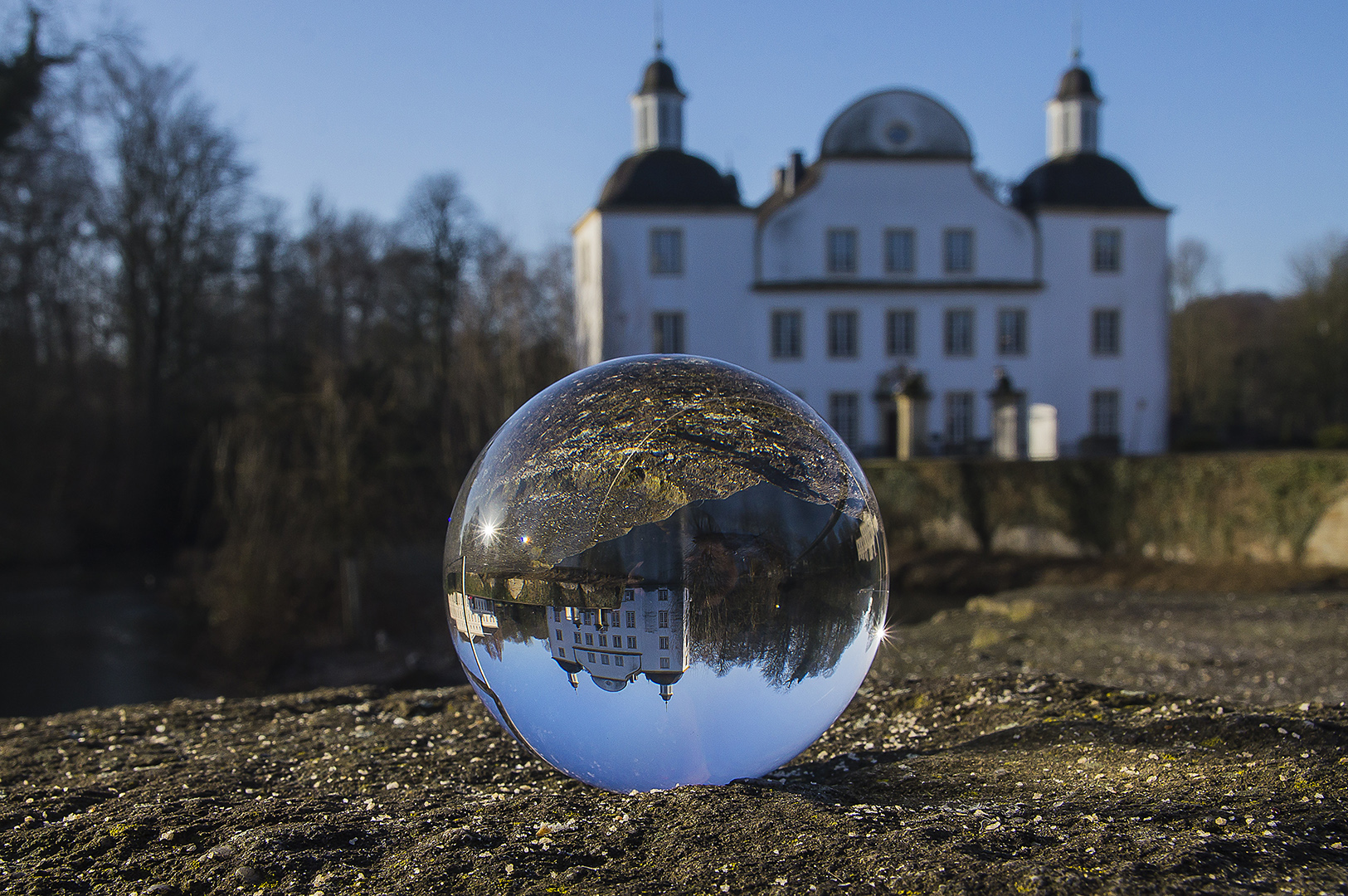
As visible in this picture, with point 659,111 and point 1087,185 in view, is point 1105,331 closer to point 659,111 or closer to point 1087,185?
point 1087,185

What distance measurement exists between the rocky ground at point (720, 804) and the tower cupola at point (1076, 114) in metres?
39.2

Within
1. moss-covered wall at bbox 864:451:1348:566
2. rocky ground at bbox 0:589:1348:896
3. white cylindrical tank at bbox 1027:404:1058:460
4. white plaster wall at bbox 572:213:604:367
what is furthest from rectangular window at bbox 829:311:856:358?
rocky ground at bbox 0:589:1348:896

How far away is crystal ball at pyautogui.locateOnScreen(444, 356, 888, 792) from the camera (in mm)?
3643

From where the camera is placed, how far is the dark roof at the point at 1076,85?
3994cm

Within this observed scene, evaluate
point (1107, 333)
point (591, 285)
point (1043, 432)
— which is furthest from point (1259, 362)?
point (591, 285)

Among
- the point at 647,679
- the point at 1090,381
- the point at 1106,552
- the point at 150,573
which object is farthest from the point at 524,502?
the point at 1090,381

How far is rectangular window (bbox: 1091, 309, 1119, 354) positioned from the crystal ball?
1525 inches

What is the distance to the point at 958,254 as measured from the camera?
3878cm

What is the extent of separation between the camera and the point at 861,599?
13.0 ft

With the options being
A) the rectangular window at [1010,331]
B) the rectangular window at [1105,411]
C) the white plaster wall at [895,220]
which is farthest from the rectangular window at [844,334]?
the rectangular window at [1105,411]

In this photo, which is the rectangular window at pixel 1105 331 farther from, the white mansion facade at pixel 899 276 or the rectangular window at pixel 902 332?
the rectangular window at pixel 902 332

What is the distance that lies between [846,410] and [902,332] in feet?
12.7

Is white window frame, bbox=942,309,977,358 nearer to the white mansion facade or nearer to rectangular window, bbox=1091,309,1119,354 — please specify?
the white mansion facade

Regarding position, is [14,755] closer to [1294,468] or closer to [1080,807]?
[1080,807]
